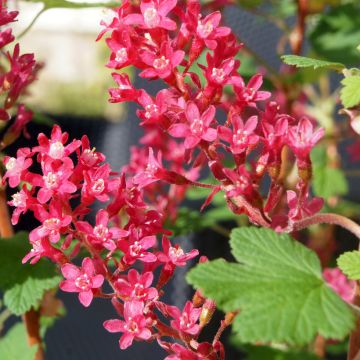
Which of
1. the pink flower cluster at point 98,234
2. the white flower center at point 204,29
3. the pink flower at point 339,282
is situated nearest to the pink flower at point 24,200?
the pink flower cluster at point 98,234

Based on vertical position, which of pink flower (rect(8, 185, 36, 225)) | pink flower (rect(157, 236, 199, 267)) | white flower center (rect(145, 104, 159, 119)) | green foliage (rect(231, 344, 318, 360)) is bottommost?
green foliage (rect(231, 344, 318, 360))

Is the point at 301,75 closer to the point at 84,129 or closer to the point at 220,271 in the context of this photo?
the point at 220,271

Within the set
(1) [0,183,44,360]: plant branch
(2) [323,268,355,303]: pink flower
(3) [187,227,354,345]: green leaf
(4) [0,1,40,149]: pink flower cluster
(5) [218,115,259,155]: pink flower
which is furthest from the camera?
(2) [323,268,355,303]: pink flower

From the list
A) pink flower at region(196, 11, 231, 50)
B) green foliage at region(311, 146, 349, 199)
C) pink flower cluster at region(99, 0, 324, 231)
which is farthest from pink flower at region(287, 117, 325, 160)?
green foliage at region(311, 146, 349, 199)

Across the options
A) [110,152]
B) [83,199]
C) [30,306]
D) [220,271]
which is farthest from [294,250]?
[110,152]

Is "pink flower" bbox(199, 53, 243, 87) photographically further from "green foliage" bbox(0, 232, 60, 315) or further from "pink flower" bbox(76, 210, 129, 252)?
"green foliage" bbox(0, 232, 60, 315)

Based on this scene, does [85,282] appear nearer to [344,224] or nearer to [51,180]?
[51,180]
